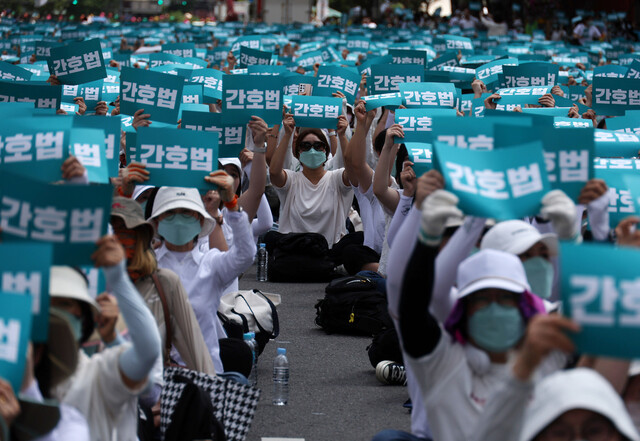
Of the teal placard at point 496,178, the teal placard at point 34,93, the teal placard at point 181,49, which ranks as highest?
the teal placard at point 496,178

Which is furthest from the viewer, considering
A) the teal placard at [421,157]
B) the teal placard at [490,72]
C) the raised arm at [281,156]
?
the teal placard at [490,72]

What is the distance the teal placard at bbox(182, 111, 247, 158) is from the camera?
9812 millimetres

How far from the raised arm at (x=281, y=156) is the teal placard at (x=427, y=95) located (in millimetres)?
1378

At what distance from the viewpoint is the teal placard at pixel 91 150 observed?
6.18m

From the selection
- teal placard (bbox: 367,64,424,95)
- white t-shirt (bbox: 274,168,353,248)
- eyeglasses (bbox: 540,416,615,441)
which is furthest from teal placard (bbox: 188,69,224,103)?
eyeglasses (bbox: 540,416,615,441)

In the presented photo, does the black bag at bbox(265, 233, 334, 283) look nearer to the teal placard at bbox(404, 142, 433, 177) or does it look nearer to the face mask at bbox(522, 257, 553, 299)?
the teal placard at bbox(404, 142, 433, 177)

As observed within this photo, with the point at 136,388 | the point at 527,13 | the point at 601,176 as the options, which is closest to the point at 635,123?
the point at 601,176

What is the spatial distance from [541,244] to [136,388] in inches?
68.6

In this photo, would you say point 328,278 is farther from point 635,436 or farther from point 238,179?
point 635,436

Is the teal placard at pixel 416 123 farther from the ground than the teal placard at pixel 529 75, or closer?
farther from the ground

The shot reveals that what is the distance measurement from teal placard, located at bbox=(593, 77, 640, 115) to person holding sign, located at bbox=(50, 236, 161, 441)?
318 inches

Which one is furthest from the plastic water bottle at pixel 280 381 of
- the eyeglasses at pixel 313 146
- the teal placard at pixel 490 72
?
the teal placard at pixel 490 72

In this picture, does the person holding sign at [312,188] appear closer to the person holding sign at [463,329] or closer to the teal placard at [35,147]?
the teal placard at [35,147]

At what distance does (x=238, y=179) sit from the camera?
30.8 feet
